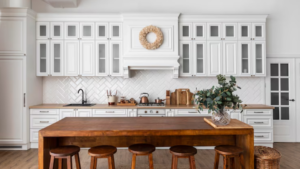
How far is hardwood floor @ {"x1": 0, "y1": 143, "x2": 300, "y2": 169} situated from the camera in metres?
3.40

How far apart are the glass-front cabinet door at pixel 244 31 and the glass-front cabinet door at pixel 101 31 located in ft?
9.84

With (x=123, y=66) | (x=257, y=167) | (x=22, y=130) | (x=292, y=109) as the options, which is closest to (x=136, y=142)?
(x=257, y=167)

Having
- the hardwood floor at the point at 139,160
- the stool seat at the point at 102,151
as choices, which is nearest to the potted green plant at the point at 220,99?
the stool seat at the point at 102,151

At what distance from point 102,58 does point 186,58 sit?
1900 millimetres

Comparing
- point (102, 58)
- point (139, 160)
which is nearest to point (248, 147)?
point (139, 160)

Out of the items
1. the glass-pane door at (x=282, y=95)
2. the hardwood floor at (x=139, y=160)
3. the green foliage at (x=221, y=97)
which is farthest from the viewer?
the glass-pane door at (x=282, y=95)

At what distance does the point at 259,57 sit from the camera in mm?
4594

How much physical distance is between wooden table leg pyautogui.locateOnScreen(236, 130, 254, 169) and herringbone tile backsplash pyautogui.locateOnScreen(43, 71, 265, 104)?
2.41 metres

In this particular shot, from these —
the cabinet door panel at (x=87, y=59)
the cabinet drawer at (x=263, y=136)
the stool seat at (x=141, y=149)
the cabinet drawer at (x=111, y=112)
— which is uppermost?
the cabinet door panel at (x=87, y=59)

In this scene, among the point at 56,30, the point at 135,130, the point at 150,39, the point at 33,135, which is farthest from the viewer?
the point at 56,30

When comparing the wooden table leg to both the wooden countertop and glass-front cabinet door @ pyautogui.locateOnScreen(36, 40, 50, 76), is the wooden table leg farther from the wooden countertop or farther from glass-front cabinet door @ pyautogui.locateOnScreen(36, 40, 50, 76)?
glass-front cabinet door @ pyautogui.locateOnScreen(36, 40, 50, 76)

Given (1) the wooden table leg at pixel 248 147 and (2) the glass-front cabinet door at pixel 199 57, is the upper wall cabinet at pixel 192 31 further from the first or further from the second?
(1) the wooden table leg at pixel 248 147

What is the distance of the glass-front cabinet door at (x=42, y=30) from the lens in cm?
452

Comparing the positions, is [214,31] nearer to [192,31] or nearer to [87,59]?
[192,31]
